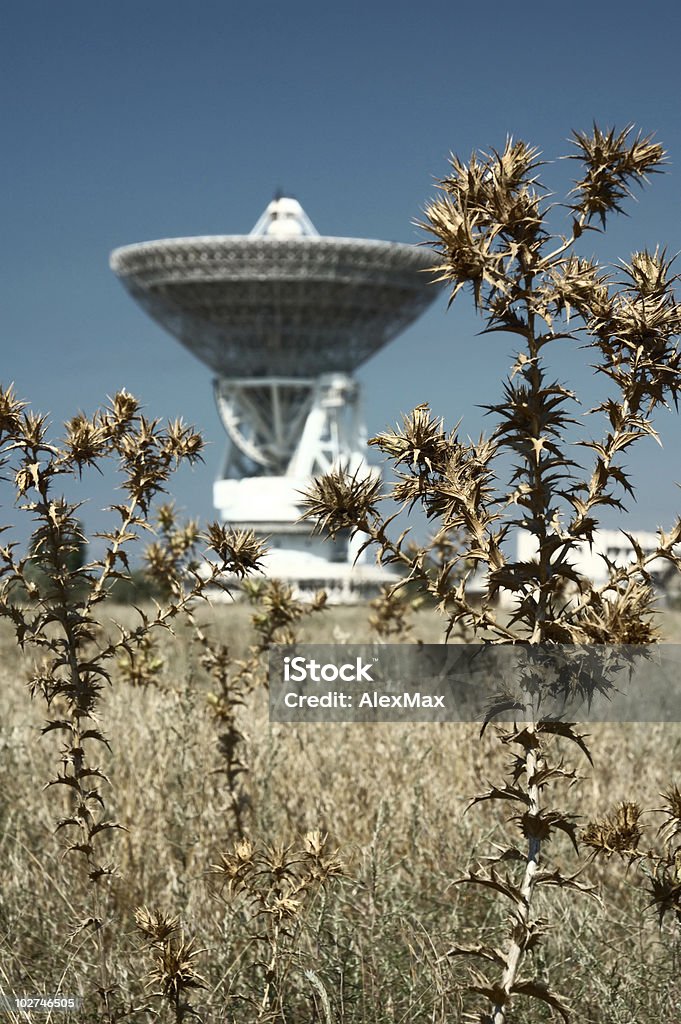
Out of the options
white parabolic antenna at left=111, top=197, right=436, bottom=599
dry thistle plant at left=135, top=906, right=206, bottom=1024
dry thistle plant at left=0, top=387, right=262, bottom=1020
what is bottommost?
dry thistle plant at left=135, top=906, right=206, bottom=1024

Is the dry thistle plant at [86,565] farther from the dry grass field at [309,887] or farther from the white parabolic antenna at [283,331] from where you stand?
the white parabolic antenna at [283,331]

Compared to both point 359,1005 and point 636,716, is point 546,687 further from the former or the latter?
point 636,716

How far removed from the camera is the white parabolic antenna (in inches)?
1592

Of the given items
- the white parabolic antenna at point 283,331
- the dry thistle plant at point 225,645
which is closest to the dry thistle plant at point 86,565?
the dry thistle plant at point 225,645

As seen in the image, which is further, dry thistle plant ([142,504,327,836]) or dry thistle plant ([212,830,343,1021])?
dry thistle plant ([142,504,327,836])

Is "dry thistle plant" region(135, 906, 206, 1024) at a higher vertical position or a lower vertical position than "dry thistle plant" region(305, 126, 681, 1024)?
lower

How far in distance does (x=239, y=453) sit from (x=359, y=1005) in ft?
156

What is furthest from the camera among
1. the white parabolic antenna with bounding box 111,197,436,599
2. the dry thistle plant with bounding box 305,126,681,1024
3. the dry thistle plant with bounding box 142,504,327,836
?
the white parabolic antenna with bounding box 111,197,436,599

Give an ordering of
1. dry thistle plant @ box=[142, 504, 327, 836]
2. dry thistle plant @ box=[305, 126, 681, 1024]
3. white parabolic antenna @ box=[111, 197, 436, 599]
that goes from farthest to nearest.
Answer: white parabolic antenna @ box=[111, 197, 436, 599] < dry thistle plant @ box=[142, 504, 327, 836] < dry thistle plant @ box=[305, 126, 681, 1024]

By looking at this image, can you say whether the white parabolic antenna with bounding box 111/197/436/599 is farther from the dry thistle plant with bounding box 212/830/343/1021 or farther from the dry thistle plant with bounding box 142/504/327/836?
the dry thistle plant with bounding box 212/830/343/1021

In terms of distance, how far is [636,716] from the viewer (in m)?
8.25

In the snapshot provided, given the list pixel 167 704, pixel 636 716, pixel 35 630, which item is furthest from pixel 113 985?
pixel 636 716

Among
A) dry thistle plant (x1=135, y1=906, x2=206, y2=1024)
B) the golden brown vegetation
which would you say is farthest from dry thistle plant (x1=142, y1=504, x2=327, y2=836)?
dry thistle plant (x1=135, y1=906, x2=206, y2=1024)

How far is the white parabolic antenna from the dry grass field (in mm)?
30517
